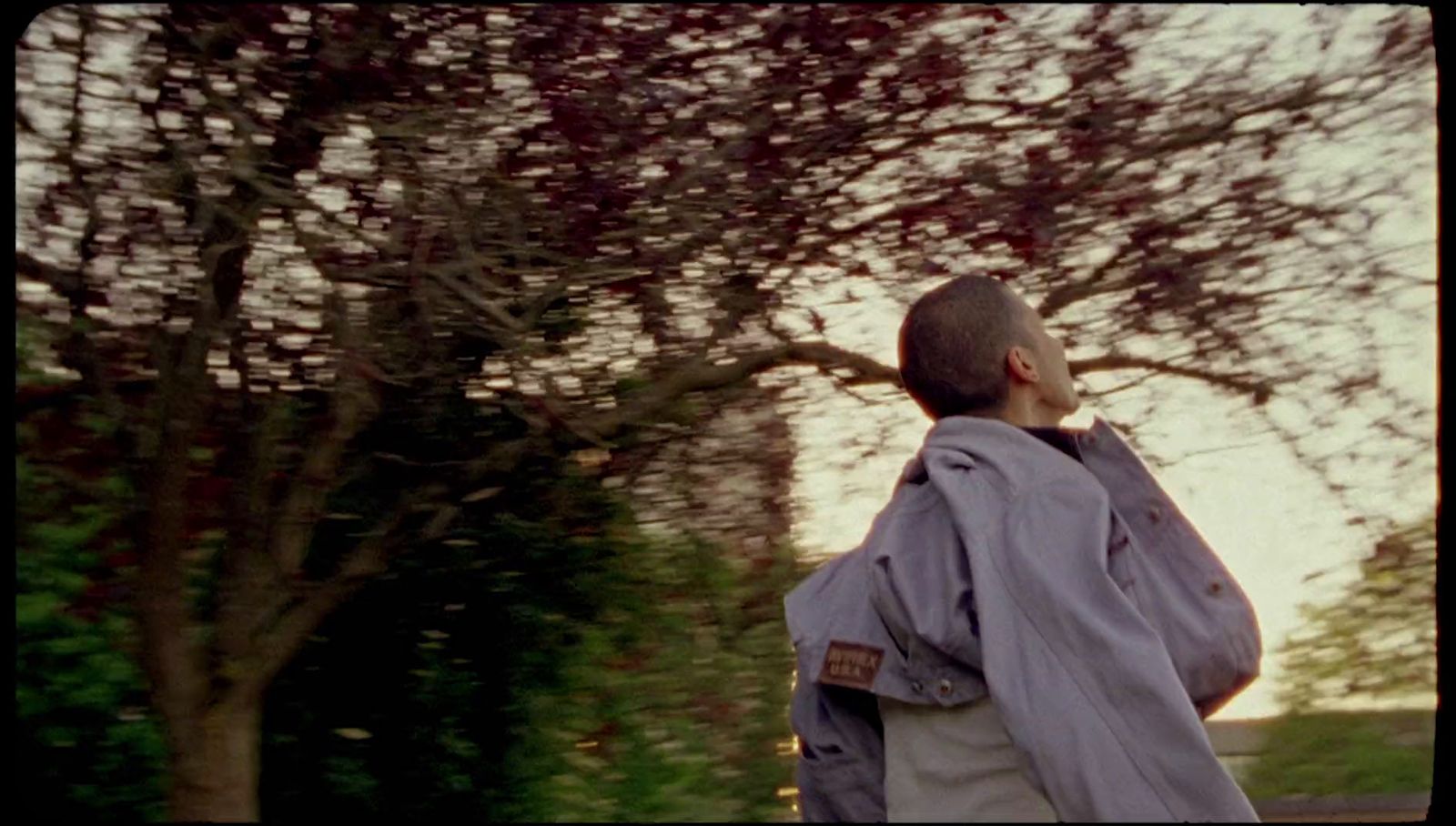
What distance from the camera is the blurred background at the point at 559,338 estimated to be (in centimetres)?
282

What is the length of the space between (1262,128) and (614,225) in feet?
5.07

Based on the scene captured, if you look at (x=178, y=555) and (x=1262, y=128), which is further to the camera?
(x=1262, y=128)

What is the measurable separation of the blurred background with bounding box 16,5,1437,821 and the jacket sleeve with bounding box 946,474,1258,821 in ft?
4.42

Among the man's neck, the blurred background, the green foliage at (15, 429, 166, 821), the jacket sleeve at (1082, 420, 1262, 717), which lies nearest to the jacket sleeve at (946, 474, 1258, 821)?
the jacket sleeve at (1082, 420, 1262, 717)

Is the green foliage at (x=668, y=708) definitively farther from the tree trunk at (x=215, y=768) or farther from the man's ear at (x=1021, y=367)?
the man's ear at (x=1021, y=367)

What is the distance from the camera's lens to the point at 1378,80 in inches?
125

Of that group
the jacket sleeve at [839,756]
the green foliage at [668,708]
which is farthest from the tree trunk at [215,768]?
the jacket sleeve at [839,756]

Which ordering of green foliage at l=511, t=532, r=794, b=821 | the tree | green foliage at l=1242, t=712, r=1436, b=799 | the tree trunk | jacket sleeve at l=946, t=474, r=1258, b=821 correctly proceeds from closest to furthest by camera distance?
jacket sleeve at l=946, t=474, r=1258, b=821 < the tree trunk < the tree < green foliage at l=511, t=532, r=794, b=821 < green foliage at l=1242, t=712, r=1436, b=799

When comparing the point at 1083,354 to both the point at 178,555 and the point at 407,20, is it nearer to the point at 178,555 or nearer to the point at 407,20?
the point at 407,20

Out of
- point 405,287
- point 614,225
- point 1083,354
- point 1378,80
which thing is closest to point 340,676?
point 405,287

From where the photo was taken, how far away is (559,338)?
3055mm

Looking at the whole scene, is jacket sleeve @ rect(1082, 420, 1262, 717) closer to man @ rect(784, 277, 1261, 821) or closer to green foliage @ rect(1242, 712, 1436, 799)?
man @ rect(784, 277, 1261, 821)

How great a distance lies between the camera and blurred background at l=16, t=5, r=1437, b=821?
2.82 metres

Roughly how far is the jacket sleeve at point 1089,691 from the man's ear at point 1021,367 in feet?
1.24
